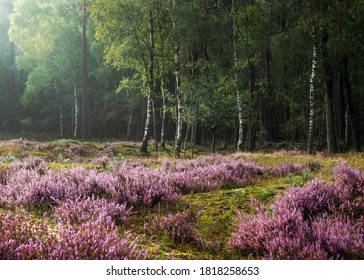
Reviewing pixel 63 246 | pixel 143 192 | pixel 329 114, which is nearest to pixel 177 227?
pixel 143 192

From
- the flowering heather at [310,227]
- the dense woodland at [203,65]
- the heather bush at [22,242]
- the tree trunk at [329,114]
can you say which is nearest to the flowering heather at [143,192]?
the flowering heather at [310,227]

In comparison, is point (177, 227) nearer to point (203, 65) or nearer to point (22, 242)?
point (22, 242)

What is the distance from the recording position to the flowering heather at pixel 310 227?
10.2 feet

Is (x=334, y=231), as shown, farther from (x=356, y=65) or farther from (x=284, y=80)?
(x=284, y=80)

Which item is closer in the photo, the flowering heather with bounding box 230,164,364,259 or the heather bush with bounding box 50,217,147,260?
the heather bush with bounding box 50,217,147,260

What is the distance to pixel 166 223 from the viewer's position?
13.3ft

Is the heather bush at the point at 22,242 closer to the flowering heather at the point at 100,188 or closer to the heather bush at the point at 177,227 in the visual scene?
the flowering heather at the point at 100,188

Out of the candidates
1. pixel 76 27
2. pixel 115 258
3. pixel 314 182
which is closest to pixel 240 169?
pixel 314 182

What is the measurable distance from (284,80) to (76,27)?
26.0 m

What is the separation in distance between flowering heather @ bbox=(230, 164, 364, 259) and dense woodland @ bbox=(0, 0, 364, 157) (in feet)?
52.9

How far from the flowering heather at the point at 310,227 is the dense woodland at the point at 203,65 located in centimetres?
1613

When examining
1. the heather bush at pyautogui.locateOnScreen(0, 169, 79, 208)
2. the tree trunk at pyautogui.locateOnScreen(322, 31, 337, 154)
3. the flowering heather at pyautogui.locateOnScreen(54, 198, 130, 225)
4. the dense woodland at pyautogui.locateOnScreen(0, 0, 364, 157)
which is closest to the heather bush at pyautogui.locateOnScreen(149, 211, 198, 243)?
the flowering heather at pyautogui.locateOnScreen(54, 198, 130, 225)

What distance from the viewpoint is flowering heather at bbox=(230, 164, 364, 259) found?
10.2ft

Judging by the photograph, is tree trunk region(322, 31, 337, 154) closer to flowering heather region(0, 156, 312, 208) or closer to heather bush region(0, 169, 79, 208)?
flowering heather region(0, 156, 312, 208)
